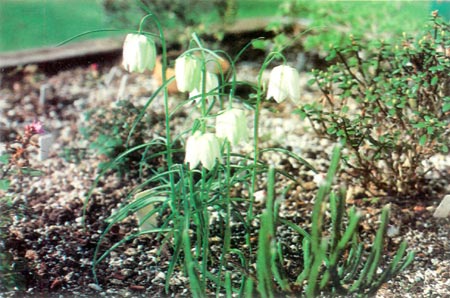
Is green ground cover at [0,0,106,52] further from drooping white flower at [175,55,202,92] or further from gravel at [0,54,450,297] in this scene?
drooping white flower at [175,55,202,92]

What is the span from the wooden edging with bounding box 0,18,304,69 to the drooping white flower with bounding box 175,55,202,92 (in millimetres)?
1873

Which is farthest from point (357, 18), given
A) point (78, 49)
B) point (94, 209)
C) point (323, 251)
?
point (323, 251)

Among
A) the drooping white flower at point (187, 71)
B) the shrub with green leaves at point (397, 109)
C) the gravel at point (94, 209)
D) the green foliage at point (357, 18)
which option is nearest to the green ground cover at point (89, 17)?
the green foliage at point (357, 18)

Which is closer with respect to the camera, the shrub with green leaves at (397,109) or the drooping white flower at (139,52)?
the drooping white flower at (139,52)

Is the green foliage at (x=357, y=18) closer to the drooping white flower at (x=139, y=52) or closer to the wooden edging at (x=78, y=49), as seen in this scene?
the wooden edging at (x=78, y=49)

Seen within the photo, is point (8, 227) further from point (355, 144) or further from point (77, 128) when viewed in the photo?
point (355, 144)

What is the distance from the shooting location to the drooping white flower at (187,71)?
1.65 m

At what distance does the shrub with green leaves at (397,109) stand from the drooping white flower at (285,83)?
498mm

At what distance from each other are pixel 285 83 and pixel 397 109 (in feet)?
2.24

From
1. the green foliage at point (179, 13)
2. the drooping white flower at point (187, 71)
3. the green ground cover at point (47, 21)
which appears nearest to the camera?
the drooping white flower at point (187, 71)

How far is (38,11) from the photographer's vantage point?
339 centimetres

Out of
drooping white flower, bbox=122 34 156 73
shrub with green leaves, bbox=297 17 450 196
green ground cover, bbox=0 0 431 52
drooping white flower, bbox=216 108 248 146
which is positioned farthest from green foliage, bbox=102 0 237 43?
drooping white flower, bbox=216 108 248 146

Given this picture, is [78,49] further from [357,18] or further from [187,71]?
[187,71]

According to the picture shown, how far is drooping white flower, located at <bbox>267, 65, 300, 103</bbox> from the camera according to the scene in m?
1.72
